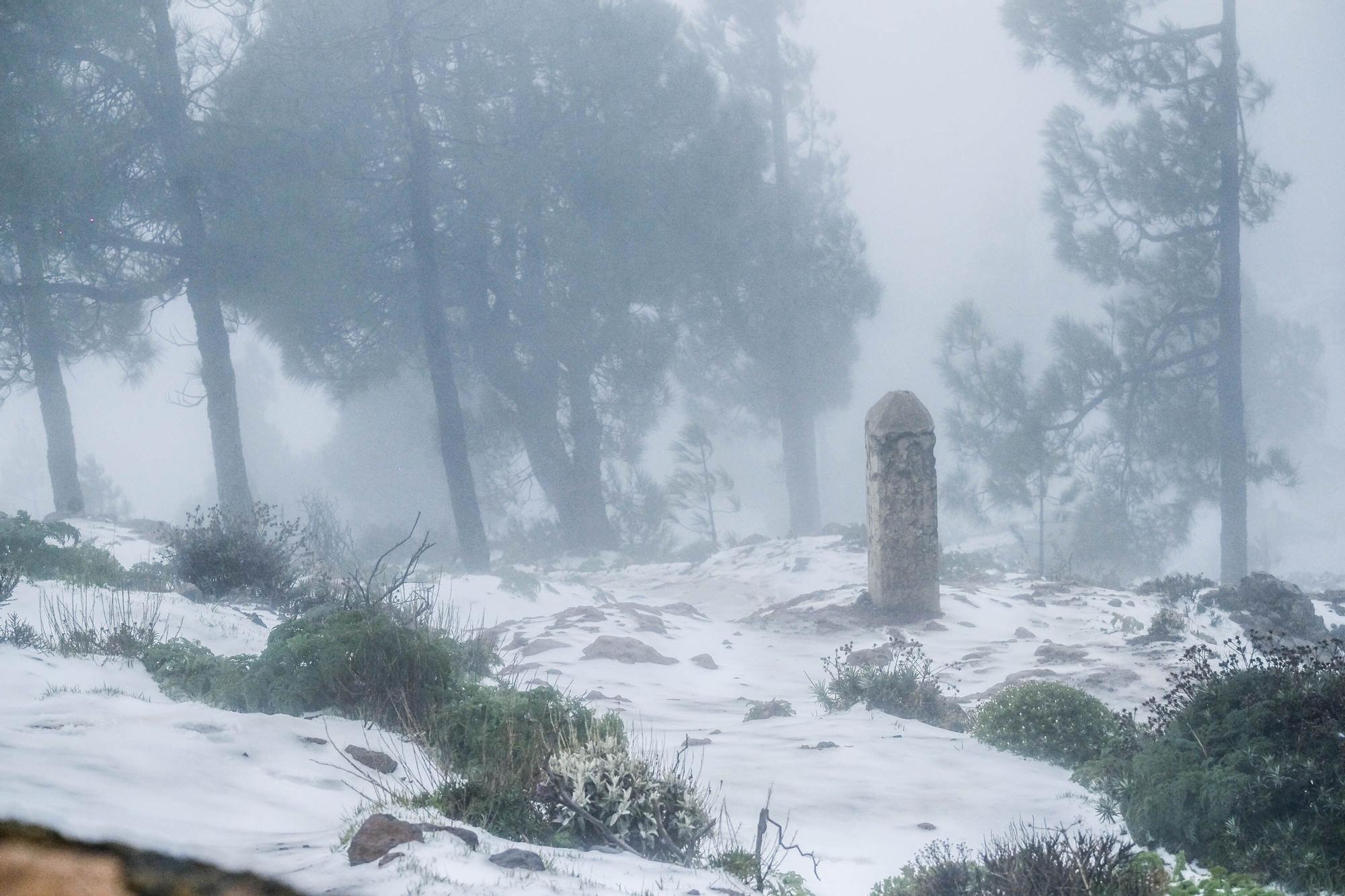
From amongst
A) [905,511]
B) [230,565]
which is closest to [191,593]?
[230,565]

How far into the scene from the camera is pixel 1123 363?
2036cm

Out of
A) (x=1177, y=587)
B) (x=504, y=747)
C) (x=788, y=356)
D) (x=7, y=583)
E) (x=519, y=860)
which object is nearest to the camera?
(x=519, y=860)

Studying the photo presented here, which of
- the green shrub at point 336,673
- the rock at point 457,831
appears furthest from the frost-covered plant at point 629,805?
the green shrub at point 336,673

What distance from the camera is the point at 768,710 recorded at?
7371mm

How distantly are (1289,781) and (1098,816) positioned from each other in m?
0.95

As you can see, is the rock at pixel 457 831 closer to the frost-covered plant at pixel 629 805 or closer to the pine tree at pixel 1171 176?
the frost-covered plant at pixel 629 805

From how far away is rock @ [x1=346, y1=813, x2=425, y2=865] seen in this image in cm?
277

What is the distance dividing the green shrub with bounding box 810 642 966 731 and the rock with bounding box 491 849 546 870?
4.71 meters

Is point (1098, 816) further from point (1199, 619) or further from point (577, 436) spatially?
point (577, 436)

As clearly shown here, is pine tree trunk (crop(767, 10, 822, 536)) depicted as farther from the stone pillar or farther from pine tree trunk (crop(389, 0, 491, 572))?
the stone pillar

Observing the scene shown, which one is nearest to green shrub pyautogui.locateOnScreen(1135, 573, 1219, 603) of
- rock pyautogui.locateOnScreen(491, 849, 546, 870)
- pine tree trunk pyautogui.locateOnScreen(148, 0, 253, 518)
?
rock pyautogui.locateOnScreen(491, 849, 546, 870)

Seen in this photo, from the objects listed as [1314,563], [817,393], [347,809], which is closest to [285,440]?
[817,393]

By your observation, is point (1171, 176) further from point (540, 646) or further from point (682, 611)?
point (540, 646)

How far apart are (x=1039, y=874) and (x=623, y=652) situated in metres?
6.63
